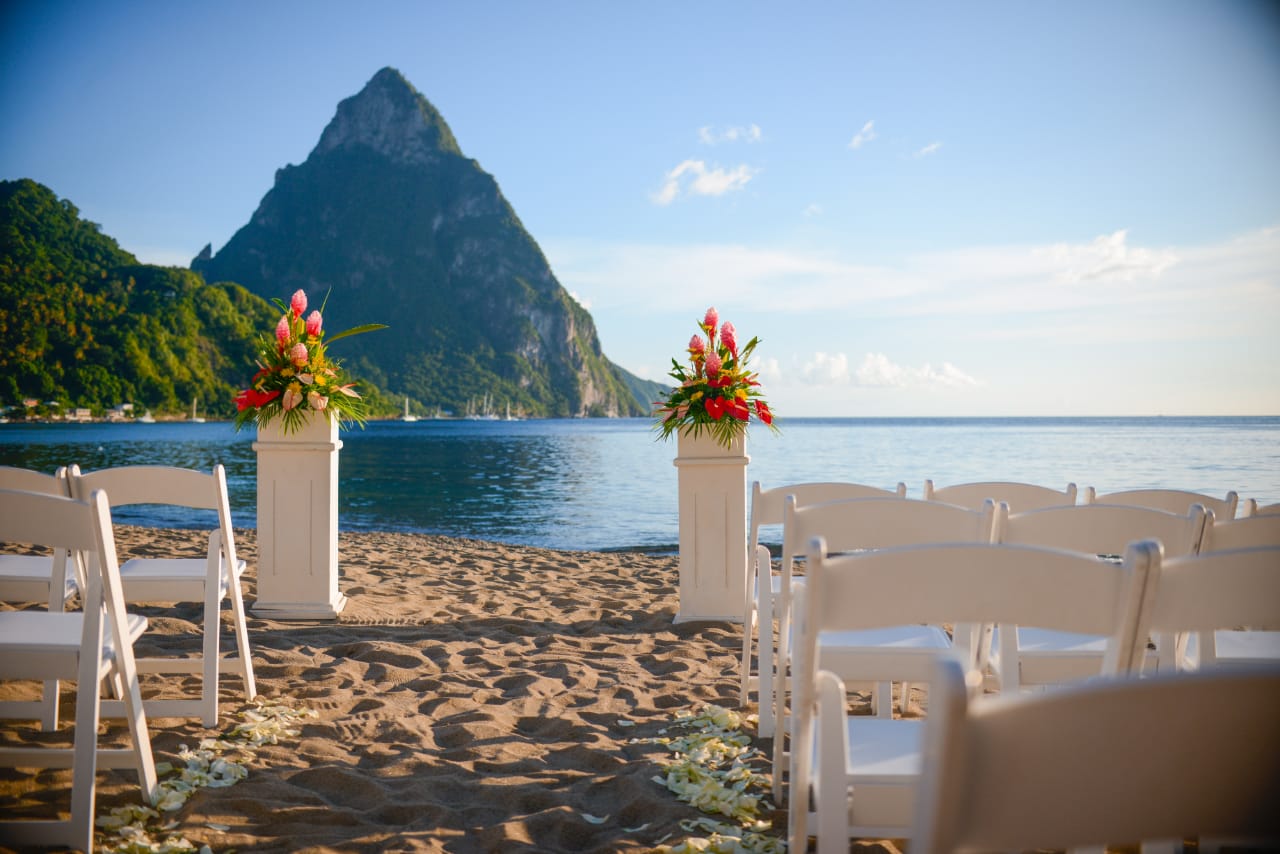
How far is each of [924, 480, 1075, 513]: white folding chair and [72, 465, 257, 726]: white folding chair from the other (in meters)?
2.66

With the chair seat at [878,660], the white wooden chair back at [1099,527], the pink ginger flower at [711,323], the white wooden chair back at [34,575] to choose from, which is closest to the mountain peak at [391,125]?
the pink ginger flower at [711,323]

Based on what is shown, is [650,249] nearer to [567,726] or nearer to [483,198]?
[567,726]

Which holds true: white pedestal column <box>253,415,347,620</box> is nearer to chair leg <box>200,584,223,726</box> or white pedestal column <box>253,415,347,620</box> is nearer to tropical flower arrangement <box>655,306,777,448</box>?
chair leg <box>200,584,223,726</box>

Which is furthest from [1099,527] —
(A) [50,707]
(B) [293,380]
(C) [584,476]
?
(C) [584,476]

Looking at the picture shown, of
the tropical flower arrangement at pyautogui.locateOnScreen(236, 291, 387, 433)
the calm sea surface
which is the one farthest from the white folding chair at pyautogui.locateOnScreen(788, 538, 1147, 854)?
the calm sea surface

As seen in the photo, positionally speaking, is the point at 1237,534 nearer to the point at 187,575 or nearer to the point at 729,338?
the point at 729,338

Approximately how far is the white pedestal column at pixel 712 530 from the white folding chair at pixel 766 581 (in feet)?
3.60

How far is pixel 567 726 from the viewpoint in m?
2.93

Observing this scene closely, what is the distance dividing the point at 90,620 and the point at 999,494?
3075mm

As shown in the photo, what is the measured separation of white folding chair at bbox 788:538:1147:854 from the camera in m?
1.14

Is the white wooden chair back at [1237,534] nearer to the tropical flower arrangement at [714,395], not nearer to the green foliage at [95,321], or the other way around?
the tropical flower arrangement at [714,395]

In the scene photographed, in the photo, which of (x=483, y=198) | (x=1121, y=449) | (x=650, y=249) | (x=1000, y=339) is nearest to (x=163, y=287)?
(x=650, y=249)

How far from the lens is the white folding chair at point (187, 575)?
273 cm

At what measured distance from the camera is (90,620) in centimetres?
189
